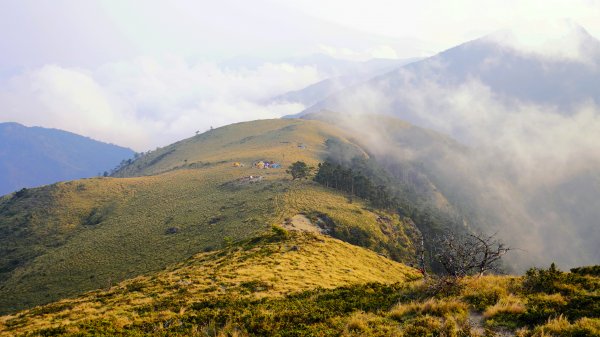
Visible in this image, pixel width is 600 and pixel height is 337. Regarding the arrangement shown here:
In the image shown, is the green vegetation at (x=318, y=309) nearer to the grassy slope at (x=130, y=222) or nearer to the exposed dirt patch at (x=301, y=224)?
the grassy slope at (x=130, y=222)

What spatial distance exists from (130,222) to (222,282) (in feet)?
249

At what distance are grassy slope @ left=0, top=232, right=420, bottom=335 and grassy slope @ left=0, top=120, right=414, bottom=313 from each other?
61.4 ft

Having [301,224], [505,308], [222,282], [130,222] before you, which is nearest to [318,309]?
[505,308]

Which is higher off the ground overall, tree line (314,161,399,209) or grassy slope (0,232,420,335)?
tree line (314,161,399,209)

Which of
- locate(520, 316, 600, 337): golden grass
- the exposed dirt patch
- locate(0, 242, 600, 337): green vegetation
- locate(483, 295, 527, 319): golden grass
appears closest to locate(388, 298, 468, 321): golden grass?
locate(0, 242, 600, 337): green vegetation

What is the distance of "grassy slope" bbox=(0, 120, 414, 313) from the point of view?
2640 inches

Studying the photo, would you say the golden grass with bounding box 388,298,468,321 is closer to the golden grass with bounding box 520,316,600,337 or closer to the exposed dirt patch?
the golden grass with bounding box 520,316,600,337

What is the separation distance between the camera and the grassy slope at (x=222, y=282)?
22.2 metres

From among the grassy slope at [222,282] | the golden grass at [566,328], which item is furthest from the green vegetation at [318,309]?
the grassy slope at [222,282]

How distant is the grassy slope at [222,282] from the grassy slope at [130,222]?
737 inches

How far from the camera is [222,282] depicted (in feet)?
96.3

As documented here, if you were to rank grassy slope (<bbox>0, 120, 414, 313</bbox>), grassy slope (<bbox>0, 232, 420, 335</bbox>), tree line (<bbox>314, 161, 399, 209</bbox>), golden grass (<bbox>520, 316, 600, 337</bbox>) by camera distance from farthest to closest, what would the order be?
tree line (<bbox>314, 161, 399, 209</bbox>) < grassy slope (<bbox>0, 120, 414, 313</bbox>) < grassy slope (<bbox>0, 232, 420, 335</bbox>) < golden grass (<bbox>520, 316, 600, 337</bbox>)

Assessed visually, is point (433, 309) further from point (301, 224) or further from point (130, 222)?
point (130, 222)

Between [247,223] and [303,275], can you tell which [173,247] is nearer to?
[247,223]
